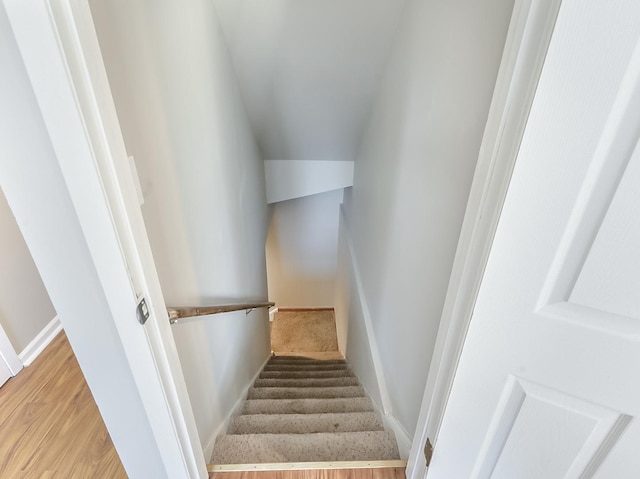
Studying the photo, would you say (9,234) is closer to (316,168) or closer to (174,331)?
(174,331)

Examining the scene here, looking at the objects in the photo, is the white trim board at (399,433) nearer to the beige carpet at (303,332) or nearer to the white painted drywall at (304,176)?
the white painted drywall at (304,176)

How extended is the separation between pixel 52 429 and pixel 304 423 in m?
1.24

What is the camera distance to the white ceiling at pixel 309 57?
Answer: 5.00 feet

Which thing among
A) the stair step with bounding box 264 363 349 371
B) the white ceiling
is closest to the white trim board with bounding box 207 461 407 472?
the stair step with bounding box 264 363 349 371

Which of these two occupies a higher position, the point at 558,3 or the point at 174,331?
the point at 558,3

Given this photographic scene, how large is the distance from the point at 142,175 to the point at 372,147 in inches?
68.3

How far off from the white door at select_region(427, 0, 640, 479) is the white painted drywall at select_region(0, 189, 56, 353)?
7.94ft

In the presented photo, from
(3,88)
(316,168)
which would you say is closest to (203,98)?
(3,88)

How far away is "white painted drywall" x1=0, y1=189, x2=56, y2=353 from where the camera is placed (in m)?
1.83

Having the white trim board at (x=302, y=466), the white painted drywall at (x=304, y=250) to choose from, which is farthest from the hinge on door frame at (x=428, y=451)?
the white painted drywall at (x=304, y=250)

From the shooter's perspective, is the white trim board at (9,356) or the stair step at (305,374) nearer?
the white trim board at (9,356)

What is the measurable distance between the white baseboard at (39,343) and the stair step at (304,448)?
145 centimetres

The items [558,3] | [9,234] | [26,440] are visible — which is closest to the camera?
[558,3]

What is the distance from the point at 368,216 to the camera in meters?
2.36
